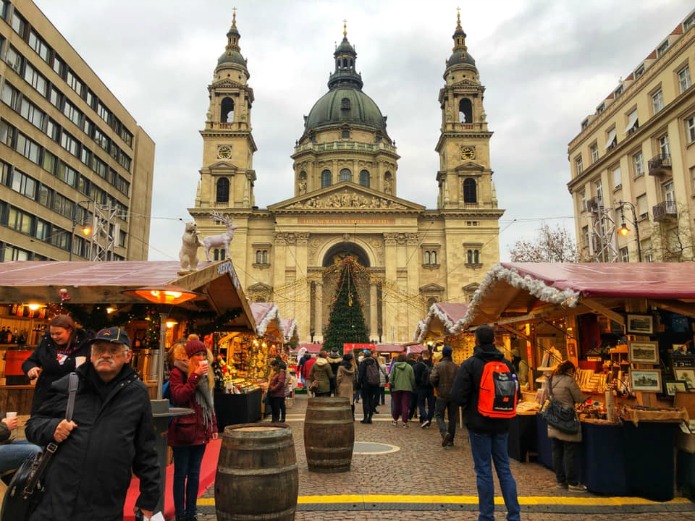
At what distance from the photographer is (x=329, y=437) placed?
26.1 ft

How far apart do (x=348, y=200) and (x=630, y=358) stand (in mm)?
46920

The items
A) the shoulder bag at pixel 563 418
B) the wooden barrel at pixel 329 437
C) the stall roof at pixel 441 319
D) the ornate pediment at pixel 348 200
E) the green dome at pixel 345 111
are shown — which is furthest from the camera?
the green dome at pixel 345 111

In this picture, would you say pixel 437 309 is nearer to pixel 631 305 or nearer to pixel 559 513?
pixel 631 305

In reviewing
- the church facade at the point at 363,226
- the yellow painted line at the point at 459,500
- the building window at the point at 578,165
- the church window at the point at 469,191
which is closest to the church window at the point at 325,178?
the church facade at the point at 363,226

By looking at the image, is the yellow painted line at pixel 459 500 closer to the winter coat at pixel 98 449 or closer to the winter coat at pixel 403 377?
the winter coat at pixel 98 449

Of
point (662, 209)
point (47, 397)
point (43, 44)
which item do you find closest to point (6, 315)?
point (47, 397)

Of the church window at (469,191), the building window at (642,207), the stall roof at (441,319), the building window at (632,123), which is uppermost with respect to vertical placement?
the church window at (469,191)

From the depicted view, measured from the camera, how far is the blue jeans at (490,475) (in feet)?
17.3

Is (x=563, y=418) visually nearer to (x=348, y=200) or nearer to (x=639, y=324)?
(x=639, y=324)

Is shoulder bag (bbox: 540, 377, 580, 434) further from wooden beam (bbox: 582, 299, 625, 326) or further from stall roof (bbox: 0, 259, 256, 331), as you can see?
stall roof (bbox: 0, 259, 256, 331)

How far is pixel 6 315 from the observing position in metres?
12.1

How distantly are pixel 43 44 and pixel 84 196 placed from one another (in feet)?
38.4

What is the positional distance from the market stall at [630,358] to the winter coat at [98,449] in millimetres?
5760

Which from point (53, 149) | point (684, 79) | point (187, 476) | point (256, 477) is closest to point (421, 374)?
point (187, 476)
